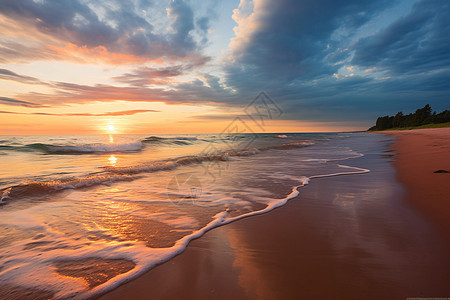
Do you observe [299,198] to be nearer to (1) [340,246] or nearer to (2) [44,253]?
(1) [340,246]

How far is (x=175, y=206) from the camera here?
13.9 ft

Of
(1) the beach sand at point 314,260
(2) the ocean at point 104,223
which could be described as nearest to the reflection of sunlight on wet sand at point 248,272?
(1) the beach sand at point 314,260

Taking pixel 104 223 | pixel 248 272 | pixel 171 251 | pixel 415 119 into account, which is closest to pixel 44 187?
pixel 104 223

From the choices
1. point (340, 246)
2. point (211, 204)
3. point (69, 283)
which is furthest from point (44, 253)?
point (340, 246)

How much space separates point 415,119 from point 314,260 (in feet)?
328

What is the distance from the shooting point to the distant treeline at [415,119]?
61162 mm

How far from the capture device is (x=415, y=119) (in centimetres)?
7331

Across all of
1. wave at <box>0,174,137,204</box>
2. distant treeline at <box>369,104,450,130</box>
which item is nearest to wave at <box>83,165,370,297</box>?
wave at <box>0,174,137,204</box>

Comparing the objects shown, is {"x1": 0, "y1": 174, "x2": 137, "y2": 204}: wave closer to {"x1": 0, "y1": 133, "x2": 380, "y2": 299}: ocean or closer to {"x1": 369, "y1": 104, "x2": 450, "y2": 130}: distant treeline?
{"x1": 0, "y1": 133, "x2": 380, "y2": 299}: ocean

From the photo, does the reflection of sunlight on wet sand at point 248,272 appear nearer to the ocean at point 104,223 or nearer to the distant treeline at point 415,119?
the ocean at point 104,223

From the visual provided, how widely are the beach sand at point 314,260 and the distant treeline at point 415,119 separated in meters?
83.3

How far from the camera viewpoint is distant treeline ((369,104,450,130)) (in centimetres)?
6116

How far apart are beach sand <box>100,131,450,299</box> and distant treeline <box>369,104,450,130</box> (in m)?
83.3

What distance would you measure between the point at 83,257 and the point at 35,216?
225 centimetres
